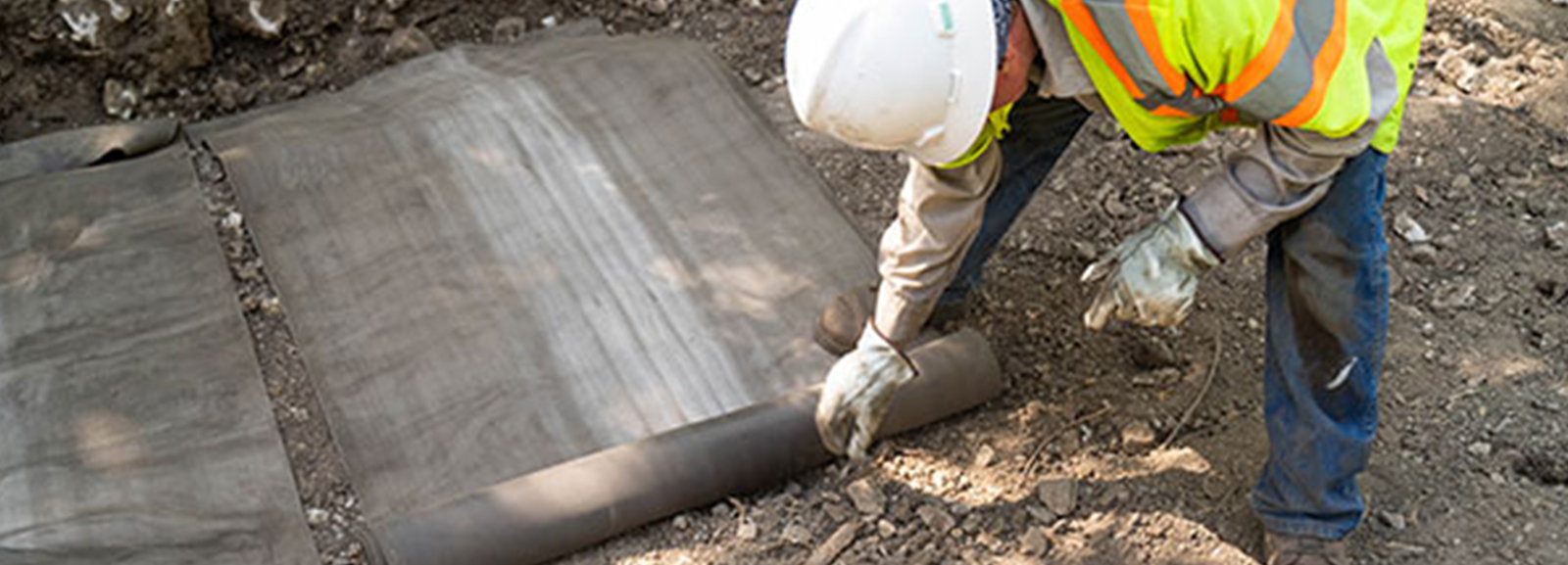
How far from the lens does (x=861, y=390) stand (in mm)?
2861

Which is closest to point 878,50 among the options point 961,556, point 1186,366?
point 961,556

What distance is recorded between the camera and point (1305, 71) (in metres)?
2.22

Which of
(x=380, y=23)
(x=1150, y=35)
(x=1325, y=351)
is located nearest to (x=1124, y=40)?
(x=1150, y=35)

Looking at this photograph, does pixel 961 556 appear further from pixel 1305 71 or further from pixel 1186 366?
pixel 1305 71

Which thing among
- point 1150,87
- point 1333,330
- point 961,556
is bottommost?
point 961,556

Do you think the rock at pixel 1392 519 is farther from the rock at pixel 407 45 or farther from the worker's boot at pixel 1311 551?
the rock at pixel 407 45

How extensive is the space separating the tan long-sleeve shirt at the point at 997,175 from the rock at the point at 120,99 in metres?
2.30

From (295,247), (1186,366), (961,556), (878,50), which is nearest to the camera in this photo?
(878,50)

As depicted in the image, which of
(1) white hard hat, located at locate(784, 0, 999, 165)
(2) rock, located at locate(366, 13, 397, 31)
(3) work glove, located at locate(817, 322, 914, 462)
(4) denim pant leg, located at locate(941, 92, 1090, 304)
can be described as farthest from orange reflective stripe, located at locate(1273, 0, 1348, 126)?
(2) rock, located at locate(366, 13, 397, 31)

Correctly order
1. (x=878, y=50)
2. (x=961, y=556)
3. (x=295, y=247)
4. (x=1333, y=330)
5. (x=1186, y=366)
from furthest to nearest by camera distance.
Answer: (x=295, y=247)
(x=1186, y=366)
(x=961, y=556)
(x=1333, y=330)
(x=878, y=50)

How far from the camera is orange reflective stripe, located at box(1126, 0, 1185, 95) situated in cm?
222

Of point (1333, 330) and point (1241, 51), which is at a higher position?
point (1241, 51)

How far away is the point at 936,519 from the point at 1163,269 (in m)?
0.76

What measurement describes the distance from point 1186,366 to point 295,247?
1.96 metres
